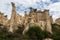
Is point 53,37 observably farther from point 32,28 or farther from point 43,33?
point 32,28

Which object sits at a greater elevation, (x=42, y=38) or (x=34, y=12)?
(x=34, y=12)

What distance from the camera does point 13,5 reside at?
8475 cm

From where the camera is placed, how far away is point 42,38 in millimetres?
60625

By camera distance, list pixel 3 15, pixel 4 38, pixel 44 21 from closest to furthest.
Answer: pixel 4 38
pixel 44 21
pixel 3 15

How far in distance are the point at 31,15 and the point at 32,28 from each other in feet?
55.1

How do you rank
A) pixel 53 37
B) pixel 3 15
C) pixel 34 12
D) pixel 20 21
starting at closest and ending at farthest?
1. pixel 53 37
2. pixel 34 12
3. pixel 20 21
4. pixel 3 15

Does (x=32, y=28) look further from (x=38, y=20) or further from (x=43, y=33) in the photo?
(x=38, y=20)

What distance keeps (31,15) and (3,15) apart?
2299 centimetres

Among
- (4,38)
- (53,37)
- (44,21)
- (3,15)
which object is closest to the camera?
(4,38)

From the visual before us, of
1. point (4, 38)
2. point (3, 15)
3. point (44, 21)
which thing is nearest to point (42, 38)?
point (4, 38)

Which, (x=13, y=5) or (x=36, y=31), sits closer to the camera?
(x=36, y=31)

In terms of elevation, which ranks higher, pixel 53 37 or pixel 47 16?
pixel 47 16

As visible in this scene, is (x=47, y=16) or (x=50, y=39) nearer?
(x=50, y=39)

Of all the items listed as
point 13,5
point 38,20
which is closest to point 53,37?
point 38,20
